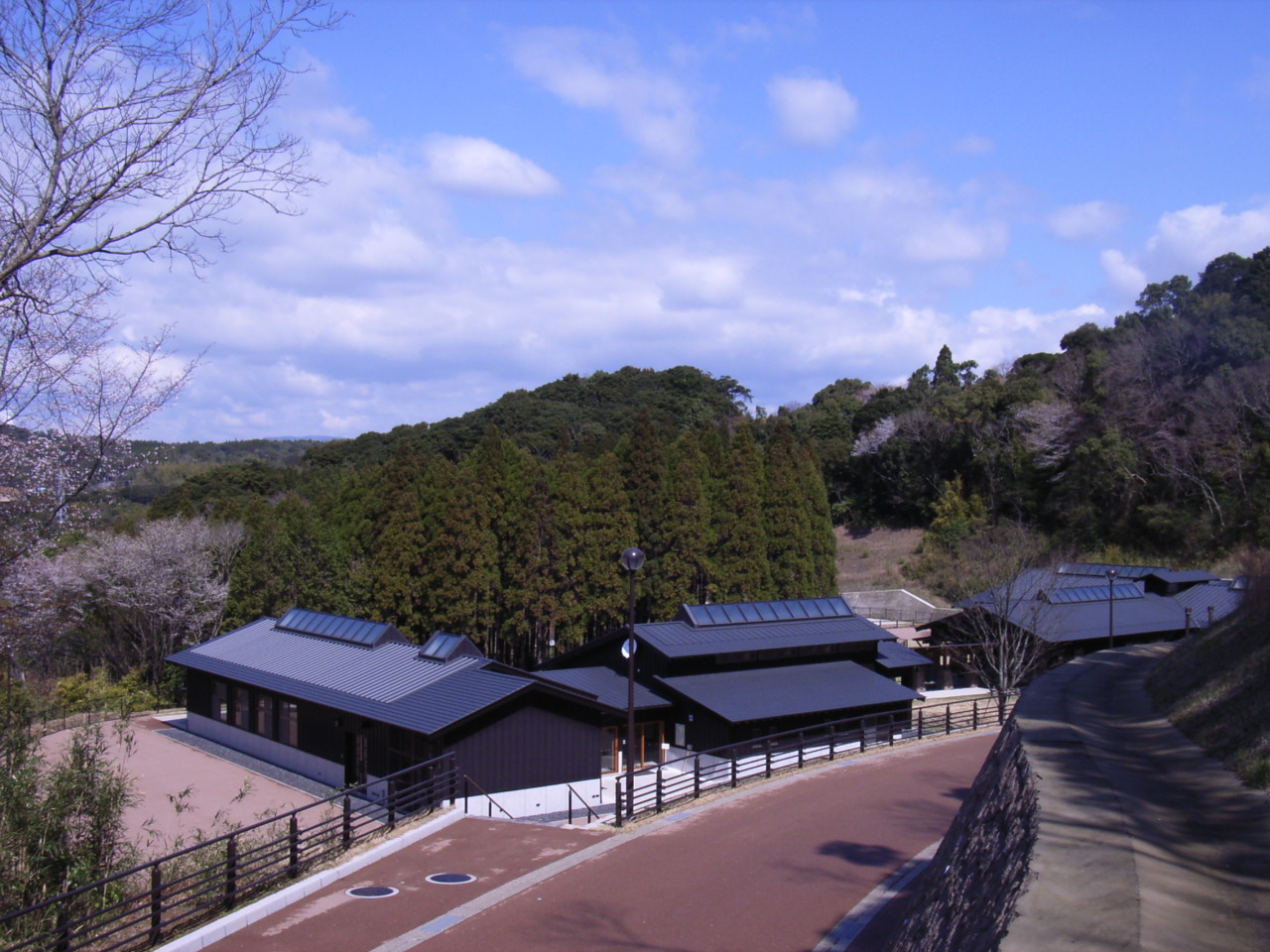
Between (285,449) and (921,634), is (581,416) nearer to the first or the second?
(921,634)

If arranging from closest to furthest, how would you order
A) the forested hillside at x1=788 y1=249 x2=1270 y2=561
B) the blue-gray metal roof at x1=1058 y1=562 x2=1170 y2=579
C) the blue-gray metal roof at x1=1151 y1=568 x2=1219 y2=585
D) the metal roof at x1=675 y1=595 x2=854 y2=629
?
1. the metal roof at x1=675 y1=595 x2=854 y2=629
2. the blue-gray metal roof at x1=1151 y1=568 x2=1219 y2=585
3. the blue-gray metal roof at x1=1058 y1=562 x2=1170 y2=579
4. the forested hillside at x1=788 y1=249 x2=1270 y2=561

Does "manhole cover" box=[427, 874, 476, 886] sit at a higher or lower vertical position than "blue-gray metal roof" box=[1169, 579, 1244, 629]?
lower

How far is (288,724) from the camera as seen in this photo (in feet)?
Answer: 86.4

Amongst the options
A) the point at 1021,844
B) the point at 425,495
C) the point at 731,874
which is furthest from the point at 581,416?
the point at 1021,844

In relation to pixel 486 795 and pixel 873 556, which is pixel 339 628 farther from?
pixel 873 556

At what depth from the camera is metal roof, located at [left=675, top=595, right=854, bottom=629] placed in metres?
29.5

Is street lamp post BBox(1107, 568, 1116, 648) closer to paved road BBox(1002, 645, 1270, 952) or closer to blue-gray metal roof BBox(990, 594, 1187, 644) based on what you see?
blue-gray metal roof BBox(990, 594, 1187, 644)

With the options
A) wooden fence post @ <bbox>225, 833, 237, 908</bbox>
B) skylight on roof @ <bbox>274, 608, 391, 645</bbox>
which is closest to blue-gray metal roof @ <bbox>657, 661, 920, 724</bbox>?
skylight on roof @ <bbox>274, 608, 391, 645</bbox>

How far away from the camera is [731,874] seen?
12.6 meters

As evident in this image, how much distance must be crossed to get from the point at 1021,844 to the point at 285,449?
558 ft

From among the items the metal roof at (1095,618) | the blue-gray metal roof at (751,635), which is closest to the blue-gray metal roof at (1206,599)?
the metal roof at (1095,618)

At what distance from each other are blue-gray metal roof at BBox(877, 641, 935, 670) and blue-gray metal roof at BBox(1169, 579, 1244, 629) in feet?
41.4

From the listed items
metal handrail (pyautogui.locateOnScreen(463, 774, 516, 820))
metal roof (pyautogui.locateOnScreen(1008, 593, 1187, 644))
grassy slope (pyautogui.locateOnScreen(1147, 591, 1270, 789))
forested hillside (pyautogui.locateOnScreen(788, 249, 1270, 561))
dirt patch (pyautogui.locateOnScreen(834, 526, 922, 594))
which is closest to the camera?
grassy slope (pyautogui.locateOnScreen(1147, 591, 1270, 789))

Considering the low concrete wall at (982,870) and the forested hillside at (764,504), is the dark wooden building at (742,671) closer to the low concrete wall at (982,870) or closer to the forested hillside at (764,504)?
the forested hillside at (764,504)
